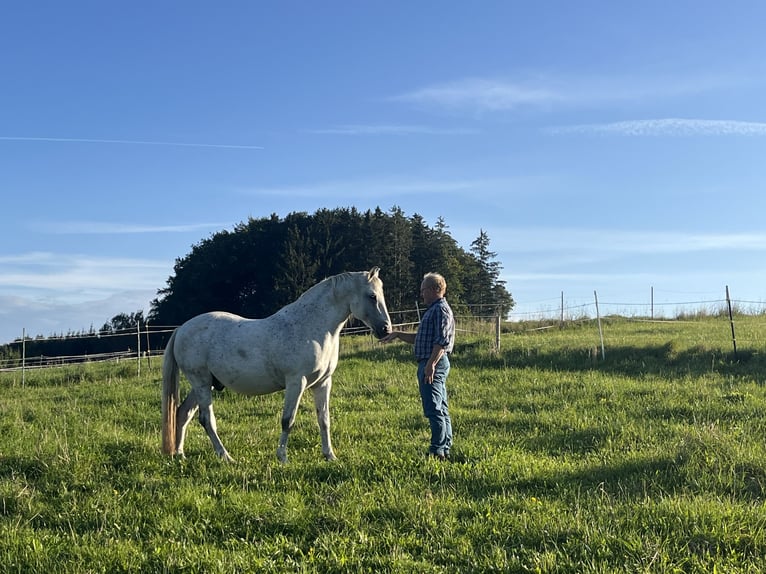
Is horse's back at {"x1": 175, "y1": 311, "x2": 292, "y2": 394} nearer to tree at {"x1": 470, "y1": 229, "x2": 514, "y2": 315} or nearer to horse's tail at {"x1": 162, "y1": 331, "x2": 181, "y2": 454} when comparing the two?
horse's tail at {"x1": 162, "y1": 331, "x2": 181, "y2": 454}

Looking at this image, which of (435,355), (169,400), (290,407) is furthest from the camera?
(169,400)

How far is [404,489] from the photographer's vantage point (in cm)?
568

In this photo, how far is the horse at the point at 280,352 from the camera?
7.21m

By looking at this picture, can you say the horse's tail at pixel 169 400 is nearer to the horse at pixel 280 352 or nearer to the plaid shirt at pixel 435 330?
the horse at pixel 280 352

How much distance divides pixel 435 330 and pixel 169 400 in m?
3.49

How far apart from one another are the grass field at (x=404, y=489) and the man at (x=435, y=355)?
12.5 inches

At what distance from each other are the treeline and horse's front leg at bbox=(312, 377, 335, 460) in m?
36.4

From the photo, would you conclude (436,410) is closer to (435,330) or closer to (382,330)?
(435,330)

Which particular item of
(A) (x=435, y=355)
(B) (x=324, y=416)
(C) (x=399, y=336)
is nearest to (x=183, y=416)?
(B) (x=324, y=416)

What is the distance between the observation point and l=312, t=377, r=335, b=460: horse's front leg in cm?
723

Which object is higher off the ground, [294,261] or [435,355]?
[294,261]

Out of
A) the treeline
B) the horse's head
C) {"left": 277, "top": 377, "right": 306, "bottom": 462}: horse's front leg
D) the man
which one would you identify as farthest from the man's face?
the treeline

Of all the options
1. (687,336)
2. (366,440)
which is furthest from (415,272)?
(366,440)

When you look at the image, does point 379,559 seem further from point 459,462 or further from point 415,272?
point 415,272
